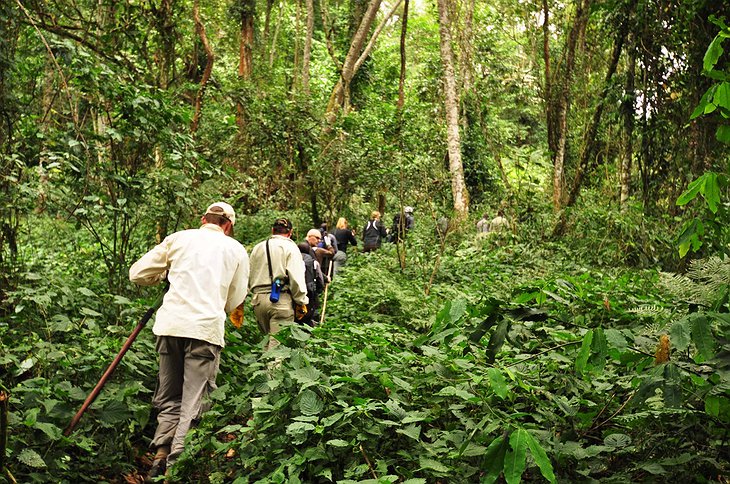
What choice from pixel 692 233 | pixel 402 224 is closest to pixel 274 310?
pixel 692 233

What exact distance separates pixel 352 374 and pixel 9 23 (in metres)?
5.39

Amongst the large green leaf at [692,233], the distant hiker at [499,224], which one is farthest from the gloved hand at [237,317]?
the distant hiker at [499,224]

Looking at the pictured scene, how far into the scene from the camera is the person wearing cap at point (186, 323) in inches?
195

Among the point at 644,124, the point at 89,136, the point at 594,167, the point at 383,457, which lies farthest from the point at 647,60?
the point at 383,457

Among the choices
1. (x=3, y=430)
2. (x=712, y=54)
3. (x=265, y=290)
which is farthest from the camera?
(x=265, y=290)

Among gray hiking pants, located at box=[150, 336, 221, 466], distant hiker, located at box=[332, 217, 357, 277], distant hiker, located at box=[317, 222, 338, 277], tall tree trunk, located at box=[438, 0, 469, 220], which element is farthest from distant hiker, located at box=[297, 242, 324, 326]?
tall tree trunk, located at box=[438, 0, 469, 220]

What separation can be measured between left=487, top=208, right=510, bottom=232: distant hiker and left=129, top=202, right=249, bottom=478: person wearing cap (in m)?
12.2

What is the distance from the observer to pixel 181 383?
16.9 ft

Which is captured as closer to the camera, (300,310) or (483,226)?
(300,310)

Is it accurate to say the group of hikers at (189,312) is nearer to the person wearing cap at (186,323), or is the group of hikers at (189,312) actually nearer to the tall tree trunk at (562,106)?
the person wearing cap at (186,323)

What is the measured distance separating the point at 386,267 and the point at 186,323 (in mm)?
9375

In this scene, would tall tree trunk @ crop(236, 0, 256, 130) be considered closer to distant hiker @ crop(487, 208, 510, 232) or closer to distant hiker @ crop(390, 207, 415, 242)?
distant hiker @ crop(390, 207, 415, 242)

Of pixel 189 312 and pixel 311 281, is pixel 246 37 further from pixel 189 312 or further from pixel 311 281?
pixel 189 312

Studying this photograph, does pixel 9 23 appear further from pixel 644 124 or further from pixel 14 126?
pixel 644 124
